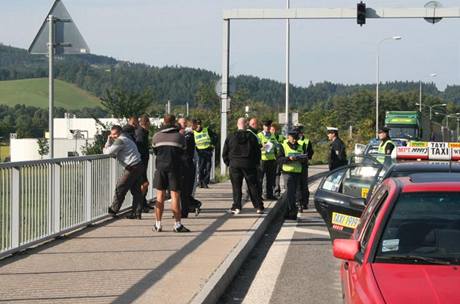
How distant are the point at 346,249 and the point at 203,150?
15.2 meters

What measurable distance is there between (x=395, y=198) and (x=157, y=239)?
6.06 metres

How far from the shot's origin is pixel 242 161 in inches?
566

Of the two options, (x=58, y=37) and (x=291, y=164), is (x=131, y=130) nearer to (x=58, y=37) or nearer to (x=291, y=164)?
(x=58, y=37)

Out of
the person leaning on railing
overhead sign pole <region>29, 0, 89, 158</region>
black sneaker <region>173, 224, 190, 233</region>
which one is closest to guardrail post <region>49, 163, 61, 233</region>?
overhead sign pole <region>29, 0, 89, 158</region>

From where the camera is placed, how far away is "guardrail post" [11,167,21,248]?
9137 millimetres

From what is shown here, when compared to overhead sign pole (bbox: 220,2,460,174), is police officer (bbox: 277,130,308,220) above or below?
below

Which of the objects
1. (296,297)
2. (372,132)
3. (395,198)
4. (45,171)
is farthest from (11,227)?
(372,132)

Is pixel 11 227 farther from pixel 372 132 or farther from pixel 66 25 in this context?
pixel 372 132

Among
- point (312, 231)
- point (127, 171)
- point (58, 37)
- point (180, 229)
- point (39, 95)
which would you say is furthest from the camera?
point (39, 95)

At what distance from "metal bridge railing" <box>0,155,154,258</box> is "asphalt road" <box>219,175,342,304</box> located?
2.70m

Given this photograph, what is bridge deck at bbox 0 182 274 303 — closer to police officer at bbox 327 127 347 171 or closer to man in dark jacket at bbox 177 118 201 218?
man in dark jacket at bbox 177 118 201 218

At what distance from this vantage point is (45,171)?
1024cm

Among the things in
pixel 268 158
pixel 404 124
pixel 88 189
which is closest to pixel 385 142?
pixel 268 158

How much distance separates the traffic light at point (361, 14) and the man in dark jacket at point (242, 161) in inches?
343
